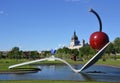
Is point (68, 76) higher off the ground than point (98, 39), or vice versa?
point (98, 39)

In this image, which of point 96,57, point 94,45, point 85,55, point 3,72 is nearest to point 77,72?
point 96,57

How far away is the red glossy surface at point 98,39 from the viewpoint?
31.9 m

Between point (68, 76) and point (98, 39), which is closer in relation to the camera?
point (68, 76)

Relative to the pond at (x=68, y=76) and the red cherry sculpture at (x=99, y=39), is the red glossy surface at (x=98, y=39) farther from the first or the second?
the pond at (x=68, y=76)

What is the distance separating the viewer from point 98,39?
31.8m

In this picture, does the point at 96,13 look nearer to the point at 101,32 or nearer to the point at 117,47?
the point at 101,32

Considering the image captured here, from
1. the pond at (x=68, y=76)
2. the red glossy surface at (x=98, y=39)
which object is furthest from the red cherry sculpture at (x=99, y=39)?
the pond at (x=68, y=76)

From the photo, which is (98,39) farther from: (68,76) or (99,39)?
(68,76)

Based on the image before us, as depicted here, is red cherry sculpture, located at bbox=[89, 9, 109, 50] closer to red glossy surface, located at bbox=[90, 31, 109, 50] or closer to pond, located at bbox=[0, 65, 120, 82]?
red glossy surface, located at bbox=[90, 31, 109, 50]

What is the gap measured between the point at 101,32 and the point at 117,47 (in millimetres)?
96649

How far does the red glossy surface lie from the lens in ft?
105

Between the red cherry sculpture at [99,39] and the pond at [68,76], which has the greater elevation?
the red cherry sculpture at [99,39]

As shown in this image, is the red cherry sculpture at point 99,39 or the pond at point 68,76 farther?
the red cherry sculpture at point 99,39

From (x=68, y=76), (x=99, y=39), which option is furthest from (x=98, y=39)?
(x=68, y=76)
